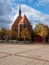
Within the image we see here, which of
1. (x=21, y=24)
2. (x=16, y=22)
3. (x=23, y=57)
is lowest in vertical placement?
(x=23, y=57)

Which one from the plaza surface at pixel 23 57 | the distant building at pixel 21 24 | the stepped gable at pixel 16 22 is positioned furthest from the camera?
the stepped gable at pixel 16 22

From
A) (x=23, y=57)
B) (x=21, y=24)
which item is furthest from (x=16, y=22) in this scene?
(x=23, y=57)

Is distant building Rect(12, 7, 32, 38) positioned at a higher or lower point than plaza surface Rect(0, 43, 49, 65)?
higher

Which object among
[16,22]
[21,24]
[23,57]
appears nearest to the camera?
[23,57]

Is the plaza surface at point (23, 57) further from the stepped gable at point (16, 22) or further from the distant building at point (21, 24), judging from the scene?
the stepped gable at point (16, 22)

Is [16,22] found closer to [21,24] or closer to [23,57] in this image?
[21,24]

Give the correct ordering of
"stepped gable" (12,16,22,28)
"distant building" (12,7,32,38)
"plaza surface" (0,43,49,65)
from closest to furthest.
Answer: "plaza surface" (0,43,49,65) → "distant building" (12,7,32,38) → "stepped gable" (12,16,22,28)

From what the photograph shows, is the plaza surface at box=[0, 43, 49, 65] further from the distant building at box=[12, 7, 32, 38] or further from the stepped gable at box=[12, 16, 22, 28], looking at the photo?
the stepped gable at box=[12, 16, 22, 28]

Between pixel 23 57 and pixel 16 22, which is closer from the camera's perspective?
pixel 23 57

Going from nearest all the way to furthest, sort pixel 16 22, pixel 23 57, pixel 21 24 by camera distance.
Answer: pixel 23 57 → pixel 21 24 → pixel 16 22

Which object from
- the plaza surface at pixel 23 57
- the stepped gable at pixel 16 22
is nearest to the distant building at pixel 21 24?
the stepped gable at pixel 16 22

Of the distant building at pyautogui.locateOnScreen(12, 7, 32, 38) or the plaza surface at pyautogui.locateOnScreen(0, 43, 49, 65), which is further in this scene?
the distant building at pyautogui.locateOnScreen(12, 7, 32, 38)

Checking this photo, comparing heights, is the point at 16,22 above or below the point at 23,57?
above

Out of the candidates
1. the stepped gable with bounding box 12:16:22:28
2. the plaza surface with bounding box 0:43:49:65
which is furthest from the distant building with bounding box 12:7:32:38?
the plaza surface with bounding box 0:43:49:65
